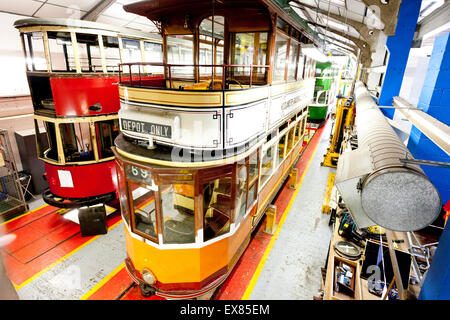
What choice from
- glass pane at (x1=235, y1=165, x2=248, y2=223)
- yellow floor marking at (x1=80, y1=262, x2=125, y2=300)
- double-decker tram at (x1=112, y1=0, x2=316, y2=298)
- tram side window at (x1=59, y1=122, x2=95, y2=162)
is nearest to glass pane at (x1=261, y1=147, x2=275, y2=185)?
double-decker tram at (x1=112, y1=0, x2=316, y2=298)

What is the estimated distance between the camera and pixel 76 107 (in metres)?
6.86

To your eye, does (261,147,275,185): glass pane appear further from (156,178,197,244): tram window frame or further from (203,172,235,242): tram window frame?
(156,178,197,244): tram window frame

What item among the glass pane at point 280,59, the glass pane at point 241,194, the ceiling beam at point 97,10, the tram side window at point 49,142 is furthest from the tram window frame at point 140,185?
the ceiling beam at point 97,10

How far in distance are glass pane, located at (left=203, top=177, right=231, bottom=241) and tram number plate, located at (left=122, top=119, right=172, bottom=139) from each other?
143 centimetres

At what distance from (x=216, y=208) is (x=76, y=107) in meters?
5.11

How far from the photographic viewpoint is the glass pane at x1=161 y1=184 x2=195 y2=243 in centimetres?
436

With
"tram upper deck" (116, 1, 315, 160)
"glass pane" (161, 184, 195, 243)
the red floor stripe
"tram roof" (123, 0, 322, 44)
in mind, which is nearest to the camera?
"tram upper deck" (116, 1, 315, 160)

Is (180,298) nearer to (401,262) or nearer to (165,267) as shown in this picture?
(165,267)

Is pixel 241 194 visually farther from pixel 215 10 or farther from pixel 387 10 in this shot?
pixel 387 10

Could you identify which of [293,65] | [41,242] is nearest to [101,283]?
[41,242]

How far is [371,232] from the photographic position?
432 centimetres

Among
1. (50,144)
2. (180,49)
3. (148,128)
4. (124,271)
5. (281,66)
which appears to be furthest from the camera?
(50,144)
